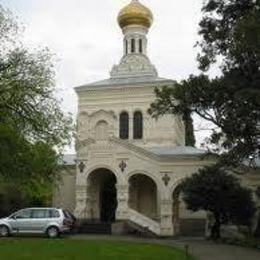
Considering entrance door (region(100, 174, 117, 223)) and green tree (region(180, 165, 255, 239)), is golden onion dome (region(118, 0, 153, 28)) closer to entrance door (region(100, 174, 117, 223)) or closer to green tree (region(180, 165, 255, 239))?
entrance door (region(100, 174, 117, 223))

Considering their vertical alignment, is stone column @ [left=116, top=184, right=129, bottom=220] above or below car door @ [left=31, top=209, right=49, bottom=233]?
above

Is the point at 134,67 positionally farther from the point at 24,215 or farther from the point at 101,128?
the point at 24,215

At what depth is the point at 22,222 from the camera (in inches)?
1340

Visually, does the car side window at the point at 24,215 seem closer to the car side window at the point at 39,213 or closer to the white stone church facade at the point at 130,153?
the car side window at the point at 39,213

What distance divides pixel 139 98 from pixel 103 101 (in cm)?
303

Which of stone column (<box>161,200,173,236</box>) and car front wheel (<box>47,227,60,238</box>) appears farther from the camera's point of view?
stone column (<box>161,200,173,236</box>)

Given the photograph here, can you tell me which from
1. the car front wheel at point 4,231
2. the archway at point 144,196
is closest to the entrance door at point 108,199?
the archway at point 144,196

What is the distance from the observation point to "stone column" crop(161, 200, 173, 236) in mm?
43562

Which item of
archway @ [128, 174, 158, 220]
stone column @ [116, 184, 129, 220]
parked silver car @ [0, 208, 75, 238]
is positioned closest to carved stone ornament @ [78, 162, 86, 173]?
stone column @ [116, 184, 129, 220]

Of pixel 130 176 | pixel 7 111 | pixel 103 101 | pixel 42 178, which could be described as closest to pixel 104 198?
pixel 130 176

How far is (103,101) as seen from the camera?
5297cm

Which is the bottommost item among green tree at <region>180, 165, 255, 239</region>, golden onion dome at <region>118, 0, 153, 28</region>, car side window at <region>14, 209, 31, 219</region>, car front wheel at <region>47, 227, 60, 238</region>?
car front wheel at <region>47, 227, 60, 238</region>

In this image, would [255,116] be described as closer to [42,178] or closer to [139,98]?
[42,178]

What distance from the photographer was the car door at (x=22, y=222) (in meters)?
33.9
